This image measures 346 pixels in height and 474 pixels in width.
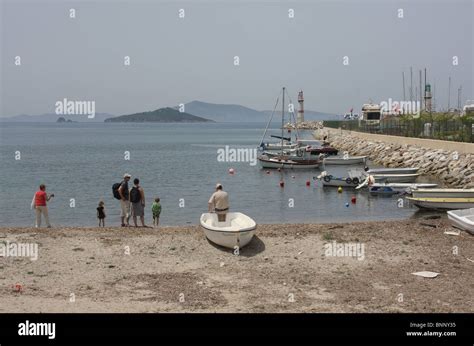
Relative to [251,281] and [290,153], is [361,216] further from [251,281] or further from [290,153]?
[290,153]

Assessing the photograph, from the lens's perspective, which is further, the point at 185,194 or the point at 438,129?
the point at 438,129

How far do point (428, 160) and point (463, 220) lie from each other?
32.4 metres

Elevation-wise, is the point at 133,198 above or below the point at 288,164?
above

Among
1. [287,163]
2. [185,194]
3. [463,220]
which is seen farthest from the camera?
[287,163]

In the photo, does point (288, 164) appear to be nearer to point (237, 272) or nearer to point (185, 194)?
point (185, 194)

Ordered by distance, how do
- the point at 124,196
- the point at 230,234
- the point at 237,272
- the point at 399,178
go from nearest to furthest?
the point at 237,272 → the point at 230,234 → the point at 124,196 → the point at 399,178

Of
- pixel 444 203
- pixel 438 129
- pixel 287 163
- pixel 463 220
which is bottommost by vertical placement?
pixel 444 203

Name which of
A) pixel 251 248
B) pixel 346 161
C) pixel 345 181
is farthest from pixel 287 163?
pixel 251 248

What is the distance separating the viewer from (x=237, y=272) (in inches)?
545

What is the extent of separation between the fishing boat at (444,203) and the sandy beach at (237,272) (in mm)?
12136

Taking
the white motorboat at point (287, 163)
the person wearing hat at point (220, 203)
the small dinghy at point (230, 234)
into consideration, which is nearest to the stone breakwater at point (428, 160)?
the white motorboat at point (287, 163)

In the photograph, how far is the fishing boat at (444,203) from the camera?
29.2 metres

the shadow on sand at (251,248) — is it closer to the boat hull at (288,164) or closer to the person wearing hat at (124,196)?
the person wearing hat at (124,196)
